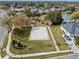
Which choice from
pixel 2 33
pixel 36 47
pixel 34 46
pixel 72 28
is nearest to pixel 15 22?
pixel 2 33

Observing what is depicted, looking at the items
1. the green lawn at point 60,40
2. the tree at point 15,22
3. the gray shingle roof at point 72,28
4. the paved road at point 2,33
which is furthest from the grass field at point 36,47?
the tree at point 15,22

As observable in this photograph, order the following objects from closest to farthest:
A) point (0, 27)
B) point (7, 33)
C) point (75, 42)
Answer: point (75, 42), point (7, 33), point (0, 27)

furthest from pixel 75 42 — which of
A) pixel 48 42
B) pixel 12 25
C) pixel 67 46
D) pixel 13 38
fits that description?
pixel 12 25

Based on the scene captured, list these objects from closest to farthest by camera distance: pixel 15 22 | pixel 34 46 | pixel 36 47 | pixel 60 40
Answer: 1. pixel 36 47
2. pixel 34 46
3. pixel 60 40
4. pixel 15 22

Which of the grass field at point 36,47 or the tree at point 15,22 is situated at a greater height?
the tree at point 15,22

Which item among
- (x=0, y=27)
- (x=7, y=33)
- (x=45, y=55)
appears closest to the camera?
(x=45, y=55)

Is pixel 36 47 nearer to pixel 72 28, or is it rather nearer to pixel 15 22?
pixel 15 22

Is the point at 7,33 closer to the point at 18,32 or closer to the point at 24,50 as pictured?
the point at 18,32

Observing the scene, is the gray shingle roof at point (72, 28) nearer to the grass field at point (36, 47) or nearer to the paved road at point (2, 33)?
the grass field at point (36, 47)
